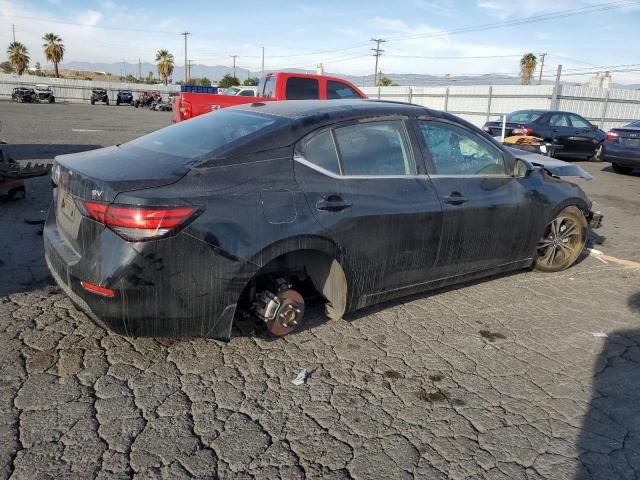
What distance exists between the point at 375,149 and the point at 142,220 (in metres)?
1.76

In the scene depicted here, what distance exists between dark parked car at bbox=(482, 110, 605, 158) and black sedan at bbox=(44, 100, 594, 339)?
37.5 ft

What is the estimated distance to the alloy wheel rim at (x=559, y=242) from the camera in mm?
5109

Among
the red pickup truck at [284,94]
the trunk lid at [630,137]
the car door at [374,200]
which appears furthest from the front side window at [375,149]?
the trunk lid at [630,137]

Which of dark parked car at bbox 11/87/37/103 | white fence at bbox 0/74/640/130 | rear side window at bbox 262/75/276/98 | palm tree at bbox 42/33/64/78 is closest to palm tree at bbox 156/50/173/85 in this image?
palm tree at bbox 42/33/64/78

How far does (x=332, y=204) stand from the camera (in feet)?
11.2

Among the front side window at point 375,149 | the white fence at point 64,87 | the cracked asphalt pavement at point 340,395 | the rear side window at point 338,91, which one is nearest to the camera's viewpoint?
the cracked asphalt pavement at point 340,395

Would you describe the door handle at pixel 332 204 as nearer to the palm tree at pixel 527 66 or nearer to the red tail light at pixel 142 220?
the red tail light at pixel 142 220

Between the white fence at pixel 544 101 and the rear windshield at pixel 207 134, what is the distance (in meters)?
22.0

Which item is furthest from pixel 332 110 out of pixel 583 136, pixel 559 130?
pixel 583 136

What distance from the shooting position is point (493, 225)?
4363mm

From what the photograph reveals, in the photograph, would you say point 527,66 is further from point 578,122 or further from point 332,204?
point 332,204

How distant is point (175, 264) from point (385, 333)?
168 cm

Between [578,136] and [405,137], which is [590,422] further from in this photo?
[578,136]

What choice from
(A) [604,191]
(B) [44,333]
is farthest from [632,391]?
(A) [604,191]
